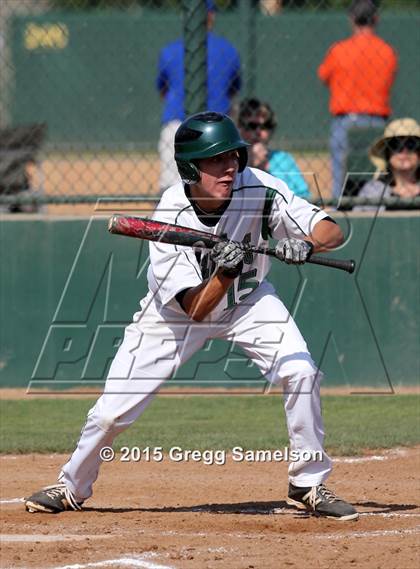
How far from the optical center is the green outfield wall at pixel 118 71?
699 inches

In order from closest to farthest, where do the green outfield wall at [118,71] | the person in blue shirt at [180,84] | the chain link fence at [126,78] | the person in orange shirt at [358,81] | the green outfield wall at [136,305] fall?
the green outfield wall at [136,305] → the person in blue shirt at [180,84] → the person in orange shirt at [358,81] → the chain link fence at [126,78] → the green outfield wall at [118,71]

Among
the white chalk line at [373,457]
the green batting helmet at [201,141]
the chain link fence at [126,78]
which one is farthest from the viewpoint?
the chain link fence at [126,78]

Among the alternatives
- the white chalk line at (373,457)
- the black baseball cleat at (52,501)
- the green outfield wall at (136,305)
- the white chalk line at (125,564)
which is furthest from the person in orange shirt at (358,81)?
the white chalk line at (125,564)

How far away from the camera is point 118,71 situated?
766 inches

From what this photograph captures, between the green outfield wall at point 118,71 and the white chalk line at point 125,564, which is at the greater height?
the white chalk line at point 125,564

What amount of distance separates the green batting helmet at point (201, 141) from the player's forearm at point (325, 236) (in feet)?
1.62

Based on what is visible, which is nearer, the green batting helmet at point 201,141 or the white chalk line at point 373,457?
the green batting helmet at point 201,141

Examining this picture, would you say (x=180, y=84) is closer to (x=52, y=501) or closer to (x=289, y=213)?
(x=289, y=213)

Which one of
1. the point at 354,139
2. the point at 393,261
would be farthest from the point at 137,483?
the point at 354,139

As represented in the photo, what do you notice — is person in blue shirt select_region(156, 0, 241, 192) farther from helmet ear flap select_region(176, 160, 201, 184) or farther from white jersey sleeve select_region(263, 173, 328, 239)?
helmet ear flap select_region(176, 160, 201, 184)

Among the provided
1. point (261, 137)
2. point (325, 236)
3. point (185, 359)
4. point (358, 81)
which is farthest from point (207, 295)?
point (358, 81)

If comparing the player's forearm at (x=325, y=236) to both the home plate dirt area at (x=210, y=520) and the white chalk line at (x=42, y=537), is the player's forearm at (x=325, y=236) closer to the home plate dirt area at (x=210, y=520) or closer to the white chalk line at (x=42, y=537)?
the home plate dirt area at (x=210, y=520)

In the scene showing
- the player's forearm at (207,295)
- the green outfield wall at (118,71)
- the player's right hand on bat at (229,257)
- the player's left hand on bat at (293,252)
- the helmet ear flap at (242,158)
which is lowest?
the green outfield wall at (118,71)

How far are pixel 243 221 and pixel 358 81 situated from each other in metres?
5.11
